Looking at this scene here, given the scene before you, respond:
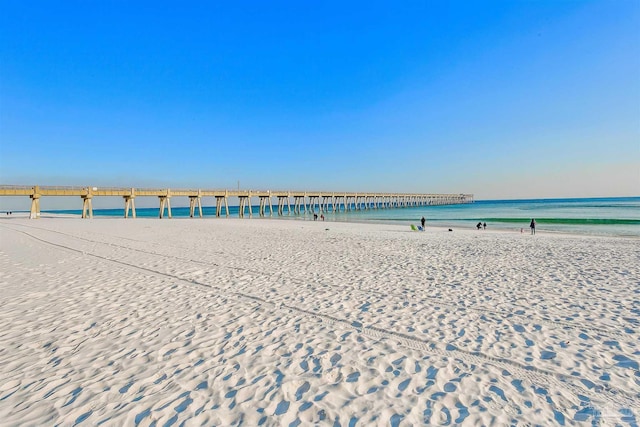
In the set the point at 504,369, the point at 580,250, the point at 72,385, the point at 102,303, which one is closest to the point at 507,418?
the point at 504,369

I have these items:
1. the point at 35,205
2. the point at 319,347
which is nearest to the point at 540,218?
the point at 319,347

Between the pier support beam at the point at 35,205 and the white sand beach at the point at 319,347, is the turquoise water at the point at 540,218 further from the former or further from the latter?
the pier support beam at the point at 35,205

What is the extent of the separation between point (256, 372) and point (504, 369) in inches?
101

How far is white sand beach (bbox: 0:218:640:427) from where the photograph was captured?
253 centimetres

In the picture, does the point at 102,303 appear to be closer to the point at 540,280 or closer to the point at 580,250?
the point at 540,280

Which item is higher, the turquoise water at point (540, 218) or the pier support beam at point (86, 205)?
the pier support beam at point (86, 205)

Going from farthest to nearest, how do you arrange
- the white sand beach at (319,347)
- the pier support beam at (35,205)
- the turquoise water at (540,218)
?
the pier support beam at (35,205) < the turquoise water at (540,218) < the white sand beach at (319,347)

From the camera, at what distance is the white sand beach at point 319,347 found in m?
2.53

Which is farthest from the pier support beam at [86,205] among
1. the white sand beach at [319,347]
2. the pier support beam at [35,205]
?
the white sand beach at [319,347]

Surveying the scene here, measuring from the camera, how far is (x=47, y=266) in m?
8.03

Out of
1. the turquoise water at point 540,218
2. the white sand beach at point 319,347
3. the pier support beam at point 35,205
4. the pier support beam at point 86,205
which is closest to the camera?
the white sand beach at point 319,347

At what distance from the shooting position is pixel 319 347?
3582 mm

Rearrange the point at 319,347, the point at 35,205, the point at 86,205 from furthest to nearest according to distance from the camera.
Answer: the point at 86,205 → the point at 35,205 → the point at 319,347

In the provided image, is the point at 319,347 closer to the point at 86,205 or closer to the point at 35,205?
the point at 35,205
